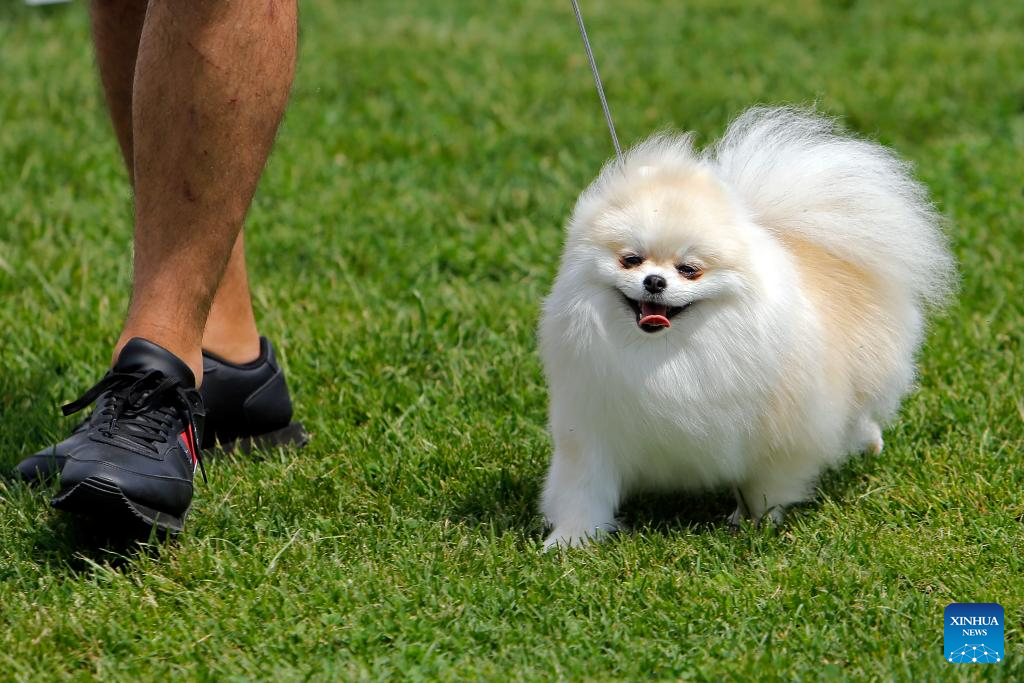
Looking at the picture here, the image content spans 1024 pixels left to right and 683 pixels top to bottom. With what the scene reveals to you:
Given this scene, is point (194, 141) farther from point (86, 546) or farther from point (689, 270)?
point (689, 270)

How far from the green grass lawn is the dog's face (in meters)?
0.54

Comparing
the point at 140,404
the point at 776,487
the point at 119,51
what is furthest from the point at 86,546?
the point at 776,487

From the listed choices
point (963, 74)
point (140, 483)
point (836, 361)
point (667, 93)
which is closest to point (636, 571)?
point (836, 361)

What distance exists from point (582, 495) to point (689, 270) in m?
0.55

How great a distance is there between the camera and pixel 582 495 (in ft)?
8.79

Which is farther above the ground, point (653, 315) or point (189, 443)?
point (653, 315)

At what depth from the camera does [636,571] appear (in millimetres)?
2562

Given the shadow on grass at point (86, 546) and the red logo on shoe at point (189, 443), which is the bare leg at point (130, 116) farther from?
the shadow on grass at point (86, 546)

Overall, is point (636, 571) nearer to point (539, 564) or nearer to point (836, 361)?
point (539, 564)

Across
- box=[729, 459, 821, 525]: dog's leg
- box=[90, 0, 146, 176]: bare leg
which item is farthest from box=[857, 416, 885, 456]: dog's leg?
box=[90, 0, 146, 176]: bare leg

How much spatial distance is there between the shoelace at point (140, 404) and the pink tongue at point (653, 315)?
3.33 feet

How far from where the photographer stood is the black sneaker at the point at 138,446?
2.52 m

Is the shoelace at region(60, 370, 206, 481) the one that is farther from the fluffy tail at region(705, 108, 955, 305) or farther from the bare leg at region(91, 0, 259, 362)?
the fluffy tail at region(705, 108, 955, 305)

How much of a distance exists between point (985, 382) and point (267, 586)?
6.67 feet
